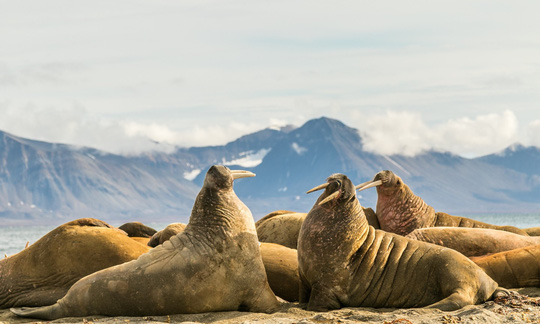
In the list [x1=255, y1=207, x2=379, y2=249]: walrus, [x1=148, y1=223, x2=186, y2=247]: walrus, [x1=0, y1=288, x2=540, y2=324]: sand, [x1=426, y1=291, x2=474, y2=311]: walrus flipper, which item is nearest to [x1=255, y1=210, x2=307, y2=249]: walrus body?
[x1=255, y1=207, x2=379, y2=249]: walrus

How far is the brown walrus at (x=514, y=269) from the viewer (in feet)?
29.8

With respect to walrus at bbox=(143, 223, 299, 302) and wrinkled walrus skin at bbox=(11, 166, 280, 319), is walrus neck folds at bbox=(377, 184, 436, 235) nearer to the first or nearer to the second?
walrus at bbox=(143, 223, 299, 302)

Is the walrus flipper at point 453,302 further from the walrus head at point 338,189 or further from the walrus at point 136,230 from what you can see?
the walrus at point 136,230

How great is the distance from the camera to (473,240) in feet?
33.3

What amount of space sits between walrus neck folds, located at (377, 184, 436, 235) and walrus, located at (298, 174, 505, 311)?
3.71 m

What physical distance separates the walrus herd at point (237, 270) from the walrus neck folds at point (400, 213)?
337cm

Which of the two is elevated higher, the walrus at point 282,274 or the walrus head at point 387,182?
the walrus head at point 387,182

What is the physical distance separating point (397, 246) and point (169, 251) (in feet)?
8.01

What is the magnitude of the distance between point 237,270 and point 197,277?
1.36ft

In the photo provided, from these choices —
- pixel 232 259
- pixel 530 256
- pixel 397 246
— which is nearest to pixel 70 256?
pixel 232 259

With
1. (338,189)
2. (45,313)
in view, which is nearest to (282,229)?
(338,189)

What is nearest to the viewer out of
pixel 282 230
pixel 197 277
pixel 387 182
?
pixel 197 277

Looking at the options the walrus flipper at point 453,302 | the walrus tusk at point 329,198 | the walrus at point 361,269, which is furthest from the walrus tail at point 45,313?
the walrus flipper at point 453,302

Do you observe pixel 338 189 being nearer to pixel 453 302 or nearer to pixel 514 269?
pixel 453 302
